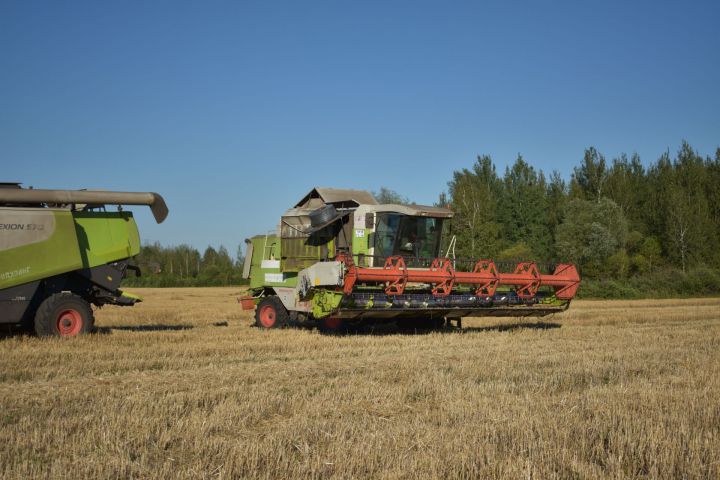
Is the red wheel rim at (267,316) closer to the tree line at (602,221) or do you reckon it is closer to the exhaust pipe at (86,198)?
the exhaust pipe at (86,198)

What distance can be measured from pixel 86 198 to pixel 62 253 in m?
1.10

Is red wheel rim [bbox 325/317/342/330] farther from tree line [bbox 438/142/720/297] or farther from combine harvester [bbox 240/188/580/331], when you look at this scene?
tree line [bbox 438/142/720/297]

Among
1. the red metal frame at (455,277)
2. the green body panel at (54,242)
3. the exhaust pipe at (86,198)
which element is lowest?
the red metal frame at (455,277)

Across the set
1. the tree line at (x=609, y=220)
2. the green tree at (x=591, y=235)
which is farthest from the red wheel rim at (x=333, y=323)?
the green tree at (x=591, y=235)

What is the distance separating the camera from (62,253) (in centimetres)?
1040

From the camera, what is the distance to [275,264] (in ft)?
44.9

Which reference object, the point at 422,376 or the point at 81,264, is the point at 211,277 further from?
the point at 422,376

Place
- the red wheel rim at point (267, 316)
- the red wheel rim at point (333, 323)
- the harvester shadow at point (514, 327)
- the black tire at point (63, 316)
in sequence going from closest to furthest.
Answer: the black tire at point (63, 316) → the red wheel rim at point (333, 323) → the harvester shadow at point (514, 327) → the red wheel rim at point (267, 316)

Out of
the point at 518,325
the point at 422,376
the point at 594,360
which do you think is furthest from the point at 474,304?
the point at 422,376

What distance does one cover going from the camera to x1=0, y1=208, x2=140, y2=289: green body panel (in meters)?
9.95

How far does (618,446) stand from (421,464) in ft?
4.38

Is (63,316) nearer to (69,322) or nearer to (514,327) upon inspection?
(69,322)

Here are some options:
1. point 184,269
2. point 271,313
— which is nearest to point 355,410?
point 271,313

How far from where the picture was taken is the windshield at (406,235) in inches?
491
